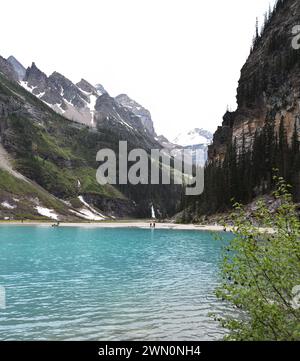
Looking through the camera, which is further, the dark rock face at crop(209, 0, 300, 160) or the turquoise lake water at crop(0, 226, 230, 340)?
the dark rock face at crop(209, 0, 300, 160)

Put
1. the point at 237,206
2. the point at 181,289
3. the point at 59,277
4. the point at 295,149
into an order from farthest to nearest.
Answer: the point at 295,149
the point at 59,277
the point at 181,289
the point at 237,206

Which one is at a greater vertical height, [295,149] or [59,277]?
[295,149]

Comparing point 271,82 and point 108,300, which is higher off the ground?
point 271,82

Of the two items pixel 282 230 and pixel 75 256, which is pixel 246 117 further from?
pixel 282 230

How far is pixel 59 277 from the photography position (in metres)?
35.8

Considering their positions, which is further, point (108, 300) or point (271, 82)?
point (271, 82)

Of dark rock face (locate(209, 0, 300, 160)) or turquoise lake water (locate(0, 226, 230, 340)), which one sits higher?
dark rock face (locate(209, 0, 300, 160))

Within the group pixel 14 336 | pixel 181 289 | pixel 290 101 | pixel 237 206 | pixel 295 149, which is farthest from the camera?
pixel 290 101

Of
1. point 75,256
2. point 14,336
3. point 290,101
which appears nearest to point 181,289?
point 14,336

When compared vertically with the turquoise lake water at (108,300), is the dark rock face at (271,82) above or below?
above
